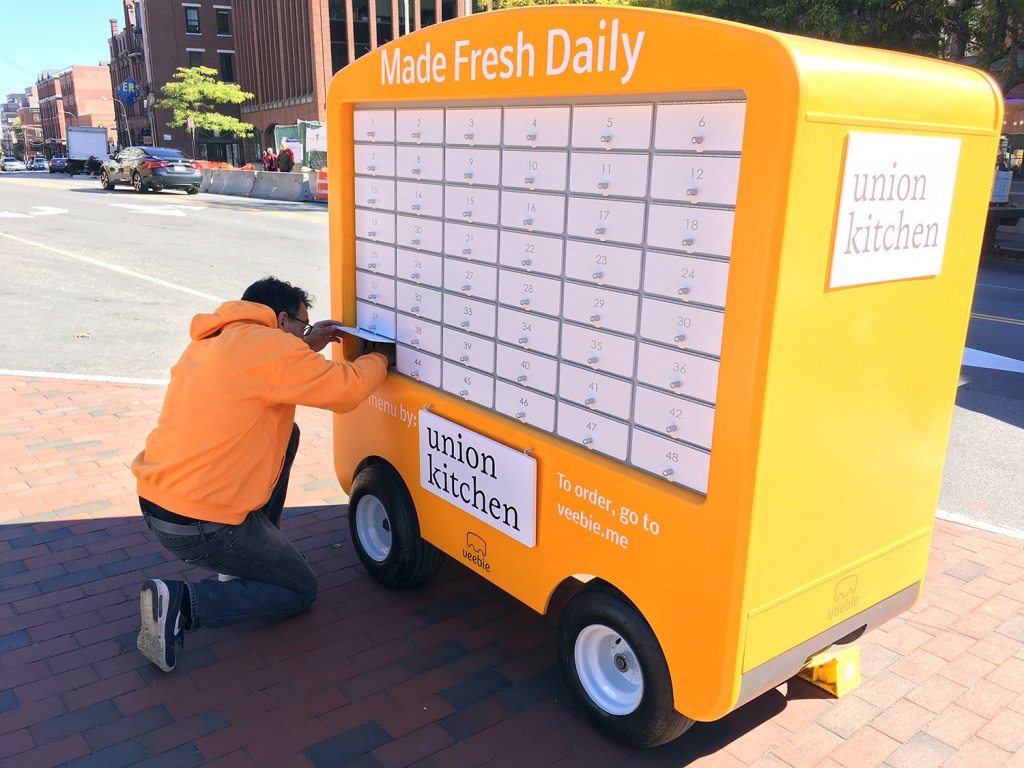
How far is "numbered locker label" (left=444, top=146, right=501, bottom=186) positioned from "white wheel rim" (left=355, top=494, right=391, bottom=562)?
1.72 meters

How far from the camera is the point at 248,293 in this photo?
3705 mm

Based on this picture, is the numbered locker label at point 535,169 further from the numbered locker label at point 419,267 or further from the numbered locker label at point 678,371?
the numbered locker label at point 678,371

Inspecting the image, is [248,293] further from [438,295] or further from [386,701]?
[386,701]

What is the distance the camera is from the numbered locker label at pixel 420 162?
138 inches

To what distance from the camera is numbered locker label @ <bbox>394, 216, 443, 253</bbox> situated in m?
3.58

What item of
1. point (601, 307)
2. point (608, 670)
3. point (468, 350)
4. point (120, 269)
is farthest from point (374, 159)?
point (120, 269)

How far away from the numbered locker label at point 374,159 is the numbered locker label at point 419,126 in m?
0.10

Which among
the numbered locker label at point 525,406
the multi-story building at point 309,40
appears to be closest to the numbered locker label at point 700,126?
the numbered locker label at point 525,406

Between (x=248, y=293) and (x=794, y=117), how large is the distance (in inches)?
97.2

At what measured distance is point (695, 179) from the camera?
2.47 meters

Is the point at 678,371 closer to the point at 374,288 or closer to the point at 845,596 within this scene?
the point at 845,596

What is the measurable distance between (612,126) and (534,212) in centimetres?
48

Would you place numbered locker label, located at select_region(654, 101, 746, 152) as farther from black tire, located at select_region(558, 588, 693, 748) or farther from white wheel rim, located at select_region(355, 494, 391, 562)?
white wheel rim, located at select_region(355, 494, 391, 562)

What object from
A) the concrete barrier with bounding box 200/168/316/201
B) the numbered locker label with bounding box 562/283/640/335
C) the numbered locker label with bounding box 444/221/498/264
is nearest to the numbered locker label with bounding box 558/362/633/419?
the numbered locker label with bounding box 562/283/640/335
